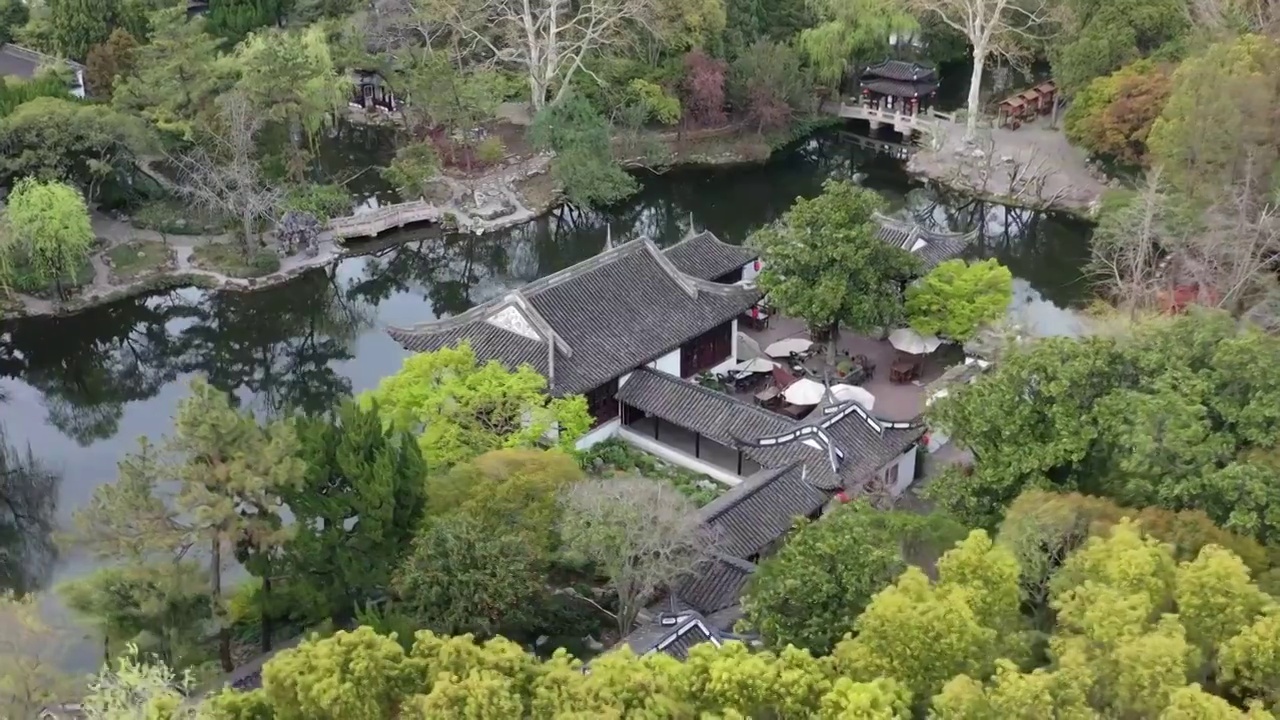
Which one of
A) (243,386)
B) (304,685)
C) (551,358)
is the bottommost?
(243,386)

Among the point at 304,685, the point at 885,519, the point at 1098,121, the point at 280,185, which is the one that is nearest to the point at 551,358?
the point at 885,519

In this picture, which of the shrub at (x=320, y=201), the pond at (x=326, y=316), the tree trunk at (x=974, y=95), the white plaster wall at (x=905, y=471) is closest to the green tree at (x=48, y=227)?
the pond at (x=326, y=316)

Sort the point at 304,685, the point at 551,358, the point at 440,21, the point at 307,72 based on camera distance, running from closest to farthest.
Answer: the point at 304,685, the point at 551,358, the point at 307,72, the point at 440,21

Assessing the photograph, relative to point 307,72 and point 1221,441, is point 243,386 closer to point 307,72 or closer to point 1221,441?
point 307,72

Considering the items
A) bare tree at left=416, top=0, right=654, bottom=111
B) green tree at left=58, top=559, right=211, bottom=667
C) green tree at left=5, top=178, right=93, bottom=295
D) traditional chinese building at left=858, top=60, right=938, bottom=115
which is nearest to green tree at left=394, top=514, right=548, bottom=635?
green tree at left=58, top=559, right=211, bottom=667

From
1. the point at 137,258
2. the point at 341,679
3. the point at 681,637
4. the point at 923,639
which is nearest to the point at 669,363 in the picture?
the point at 681,637

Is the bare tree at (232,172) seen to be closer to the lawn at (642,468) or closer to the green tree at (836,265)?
the lawn at (642,468)

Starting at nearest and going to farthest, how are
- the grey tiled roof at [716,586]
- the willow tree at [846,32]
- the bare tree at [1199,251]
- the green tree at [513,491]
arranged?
1. the green tree at [513,491]
2. the grey tiled roof at [716,586]
3. the bare tree at [1199,251]
4. the willow tree at [846,32]
